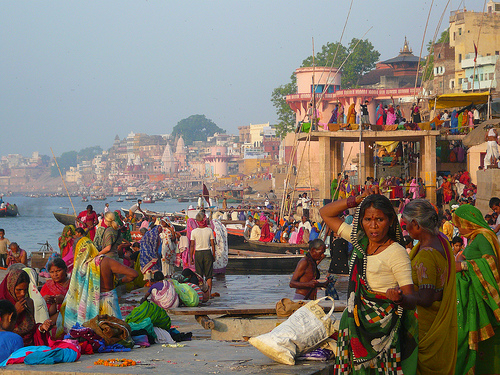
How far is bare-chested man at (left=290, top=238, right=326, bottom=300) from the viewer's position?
5.90 metres

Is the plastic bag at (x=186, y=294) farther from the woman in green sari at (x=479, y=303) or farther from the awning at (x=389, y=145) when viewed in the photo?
the awning at (x=389, y=145)

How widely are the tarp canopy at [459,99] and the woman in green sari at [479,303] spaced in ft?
55.7

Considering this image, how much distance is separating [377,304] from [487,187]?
10575mm

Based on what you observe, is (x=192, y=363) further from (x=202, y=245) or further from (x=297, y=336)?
(x=202, y=245)

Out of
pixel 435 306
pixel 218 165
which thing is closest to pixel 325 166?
pixel 435 306

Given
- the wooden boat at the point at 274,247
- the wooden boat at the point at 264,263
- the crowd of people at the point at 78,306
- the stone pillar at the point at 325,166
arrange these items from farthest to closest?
the stone pillar at the point at 325,166, the wooden boat at the point at 274,247, the wooden boat at the point at 264,263, the crowd of people at the point at 78,306

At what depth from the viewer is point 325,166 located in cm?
1967

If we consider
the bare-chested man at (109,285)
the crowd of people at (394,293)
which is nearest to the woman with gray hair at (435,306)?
the crowd of people at (394,293)

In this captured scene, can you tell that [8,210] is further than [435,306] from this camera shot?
Yes

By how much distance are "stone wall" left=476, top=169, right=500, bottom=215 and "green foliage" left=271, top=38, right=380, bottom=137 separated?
149 ft

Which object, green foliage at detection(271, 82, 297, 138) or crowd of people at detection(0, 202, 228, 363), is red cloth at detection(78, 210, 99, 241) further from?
green foliage at detection(271, 82, 297, 138)

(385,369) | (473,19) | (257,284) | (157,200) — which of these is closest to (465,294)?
(385,369)

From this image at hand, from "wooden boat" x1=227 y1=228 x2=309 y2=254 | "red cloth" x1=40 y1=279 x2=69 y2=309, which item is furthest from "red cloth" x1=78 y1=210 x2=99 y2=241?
"red cloth" x1=40 y1=279 x2=69 y2=309

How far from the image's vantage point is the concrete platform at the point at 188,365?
4129 millimetres
